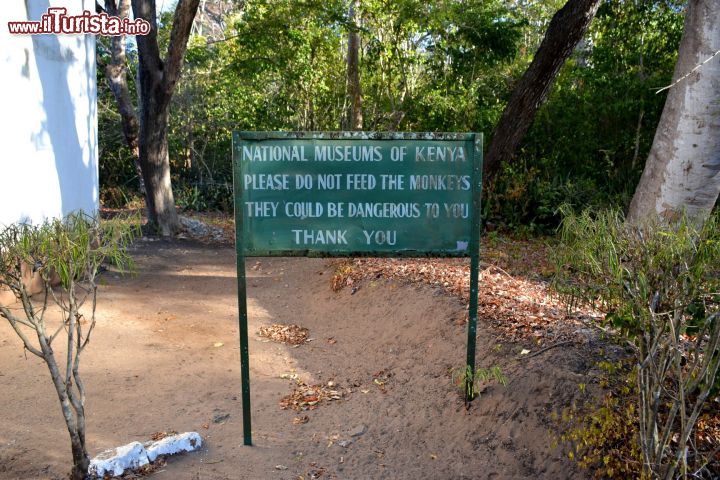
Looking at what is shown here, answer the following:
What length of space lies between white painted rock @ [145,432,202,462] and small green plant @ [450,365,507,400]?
6.48 ft

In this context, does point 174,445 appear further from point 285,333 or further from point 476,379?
point 285,333

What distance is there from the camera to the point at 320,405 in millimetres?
5734

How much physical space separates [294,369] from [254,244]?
2.34m

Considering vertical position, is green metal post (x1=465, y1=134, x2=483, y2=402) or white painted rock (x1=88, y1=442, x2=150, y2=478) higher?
green metal post (x1=465, y1=134, x2=483, y2=402)

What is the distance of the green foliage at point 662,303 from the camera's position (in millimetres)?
3172

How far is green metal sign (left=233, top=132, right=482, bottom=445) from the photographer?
4.59m

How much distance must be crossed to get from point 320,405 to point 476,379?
143 centimetres

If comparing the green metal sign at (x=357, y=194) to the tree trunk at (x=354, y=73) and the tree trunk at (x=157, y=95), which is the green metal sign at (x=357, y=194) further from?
the tree trunk at (x=354, y=73)

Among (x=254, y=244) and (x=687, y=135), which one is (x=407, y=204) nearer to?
(x=254, y=244)

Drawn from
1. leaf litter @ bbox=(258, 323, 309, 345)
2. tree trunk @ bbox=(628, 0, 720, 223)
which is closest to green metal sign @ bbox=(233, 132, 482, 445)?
leaf litter @ bbox=(258, 323, 309, 345)

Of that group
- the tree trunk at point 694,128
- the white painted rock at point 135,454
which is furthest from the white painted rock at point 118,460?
the tree trunk at point 694,128

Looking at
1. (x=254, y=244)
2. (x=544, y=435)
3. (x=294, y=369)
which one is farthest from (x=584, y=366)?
(x=294, y=369)

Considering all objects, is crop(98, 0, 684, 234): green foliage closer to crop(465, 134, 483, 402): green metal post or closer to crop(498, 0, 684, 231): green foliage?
crop(498, 0, 684, 231): green foliage

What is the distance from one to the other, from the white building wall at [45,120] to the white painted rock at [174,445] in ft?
14.5
